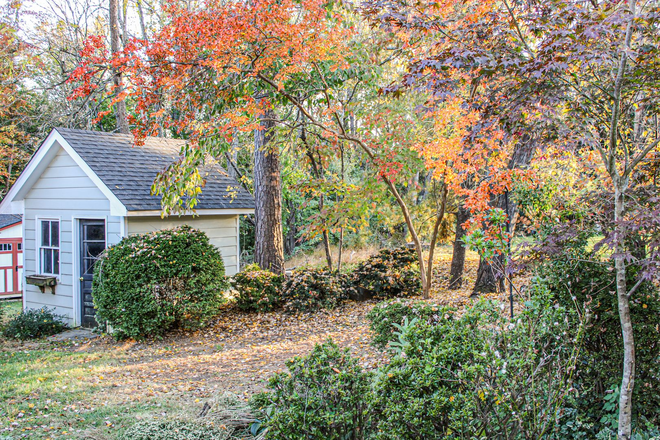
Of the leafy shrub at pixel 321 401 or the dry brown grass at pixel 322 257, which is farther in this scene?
the dry brown grass at pixel 322 257

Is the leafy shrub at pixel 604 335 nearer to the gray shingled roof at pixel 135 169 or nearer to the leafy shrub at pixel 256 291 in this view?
the leafy shrub at pixel 256 291

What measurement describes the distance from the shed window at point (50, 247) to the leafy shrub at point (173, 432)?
24.5 ft

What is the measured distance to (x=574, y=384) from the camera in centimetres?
354

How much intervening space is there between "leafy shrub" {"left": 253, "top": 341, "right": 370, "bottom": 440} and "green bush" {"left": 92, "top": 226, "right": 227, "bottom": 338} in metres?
5.51

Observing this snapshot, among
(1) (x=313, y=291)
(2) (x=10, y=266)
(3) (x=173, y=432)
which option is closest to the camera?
(3) (x=173, y=432)

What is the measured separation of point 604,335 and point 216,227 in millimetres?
8363

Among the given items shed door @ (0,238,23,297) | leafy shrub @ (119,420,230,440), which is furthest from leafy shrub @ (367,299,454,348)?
shed door @ (0,238,23,297)

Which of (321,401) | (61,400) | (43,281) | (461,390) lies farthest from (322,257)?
(461,390)

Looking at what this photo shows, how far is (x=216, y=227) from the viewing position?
10.5m

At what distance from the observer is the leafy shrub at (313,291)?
375 inches

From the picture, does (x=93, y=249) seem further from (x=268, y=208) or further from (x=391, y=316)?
(x=391, y=316)

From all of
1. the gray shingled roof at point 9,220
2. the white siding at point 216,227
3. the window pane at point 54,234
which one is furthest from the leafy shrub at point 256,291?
the gray shingled roof at point 9,220

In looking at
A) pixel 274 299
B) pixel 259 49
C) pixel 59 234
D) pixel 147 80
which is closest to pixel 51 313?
Answer: pixel 59 234

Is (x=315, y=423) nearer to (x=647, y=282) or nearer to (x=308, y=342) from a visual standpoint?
(x=647, y=282)
